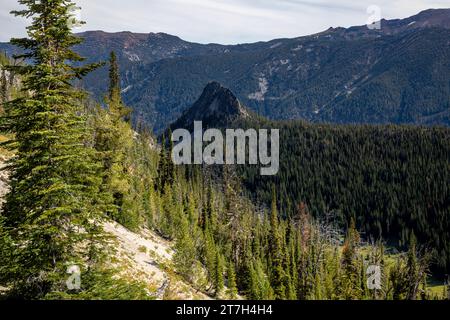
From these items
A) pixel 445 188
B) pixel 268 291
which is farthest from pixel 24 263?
pixel 445 188

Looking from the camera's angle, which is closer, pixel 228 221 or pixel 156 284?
pixel 156 284

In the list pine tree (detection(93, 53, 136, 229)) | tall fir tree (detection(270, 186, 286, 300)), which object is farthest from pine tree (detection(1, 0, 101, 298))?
tall fir tree (detection(270, 186, 286, 300))

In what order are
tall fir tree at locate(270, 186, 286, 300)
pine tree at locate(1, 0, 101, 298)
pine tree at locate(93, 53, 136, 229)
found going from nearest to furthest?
1. pine tree at locate(1, 0, 101, 298)
2. pine tree at locate(93, 53, 136, 229)
3. tall fir tree at locate(270, 186, 286, 300)

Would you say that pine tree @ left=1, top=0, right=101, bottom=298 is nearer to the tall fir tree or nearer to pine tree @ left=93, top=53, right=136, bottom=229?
pine tree @ left=93, top=53, right=136, bottom=229

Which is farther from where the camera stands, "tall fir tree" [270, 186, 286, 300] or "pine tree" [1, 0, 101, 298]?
"tall fir tree" [270, 186, 286, 300]

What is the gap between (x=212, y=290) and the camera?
47.3 meters

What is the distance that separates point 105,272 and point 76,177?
4813 millimetres

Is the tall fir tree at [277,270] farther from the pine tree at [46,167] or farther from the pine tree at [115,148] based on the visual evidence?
the pine tree at [46,167]

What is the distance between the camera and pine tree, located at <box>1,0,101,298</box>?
53.9 feet

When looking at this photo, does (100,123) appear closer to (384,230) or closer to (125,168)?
(125,168)

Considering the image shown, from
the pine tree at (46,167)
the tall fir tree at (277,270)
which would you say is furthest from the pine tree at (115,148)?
the tall fir tree at (277,270)

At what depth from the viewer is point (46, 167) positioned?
54.0 feet

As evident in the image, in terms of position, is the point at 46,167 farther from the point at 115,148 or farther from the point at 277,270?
the point at 277,270

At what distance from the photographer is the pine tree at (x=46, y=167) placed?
16.4 meters
